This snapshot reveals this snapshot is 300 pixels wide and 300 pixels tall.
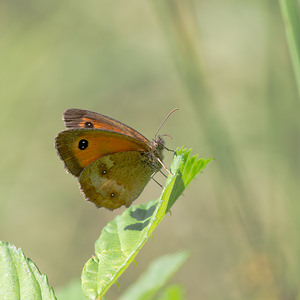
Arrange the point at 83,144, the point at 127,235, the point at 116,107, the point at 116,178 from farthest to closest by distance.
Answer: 1. the point at 116,107
2. the point at 116,178
3. the point at 83,144
4. the point at 127,235

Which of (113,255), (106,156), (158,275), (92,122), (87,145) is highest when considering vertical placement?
(92,122)

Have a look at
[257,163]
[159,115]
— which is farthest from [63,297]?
[159,115]

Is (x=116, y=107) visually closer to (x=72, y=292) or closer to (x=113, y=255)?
(x=72, y=292)

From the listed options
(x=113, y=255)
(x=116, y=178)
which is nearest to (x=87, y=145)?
(x=116, y=178)

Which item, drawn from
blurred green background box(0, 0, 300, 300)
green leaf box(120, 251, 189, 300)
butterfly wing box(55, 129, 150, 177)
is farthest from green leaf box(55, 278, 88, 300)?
blurred green background box(0, 0, 300, 300)

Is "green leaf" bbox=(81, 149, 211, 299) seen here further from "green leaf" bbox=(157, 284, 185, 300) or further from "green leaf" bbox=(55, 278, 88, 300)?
"green leaf" bbox=(55, 278, 88, 300)

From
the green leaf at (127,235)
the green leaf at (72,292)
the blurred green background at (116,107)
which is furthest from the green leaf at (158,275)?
the blurred green background at (116,107)
